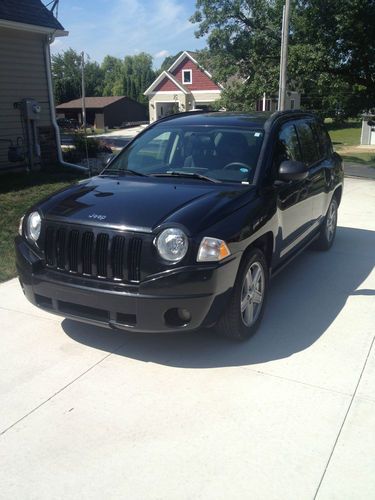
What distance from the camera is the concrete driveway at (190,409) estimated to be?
8.21ft

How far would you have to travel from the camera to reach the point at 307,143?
552cm

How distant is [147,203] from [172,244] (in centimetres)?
49

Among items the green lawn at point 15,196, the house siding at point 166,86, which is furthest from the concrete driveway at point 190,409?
the house siding at point 166,86

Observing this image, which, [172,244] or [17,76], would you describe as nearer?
[172,244]

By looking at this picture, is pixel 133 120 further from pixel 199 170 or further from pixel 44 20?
pixel 199 170

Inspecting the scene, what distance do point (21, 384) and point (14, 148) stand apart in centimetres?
936

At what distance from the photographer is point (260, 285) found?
13.3ft

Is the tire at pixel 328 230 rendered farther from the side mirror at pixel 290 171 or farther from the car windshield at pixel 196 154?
the car windshield at pixel 196 154

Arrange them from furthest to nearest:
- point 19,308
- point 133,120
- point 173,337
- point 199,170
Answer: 1. point 133,120
2. point 19,308
3. point 199,170
4. point 173,337

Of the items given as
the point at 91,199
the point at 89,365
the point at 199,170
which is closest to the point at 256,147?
the point at 199,170

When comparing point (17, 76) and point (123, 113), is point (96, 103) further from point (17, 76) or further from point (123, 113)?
point (17, 76)

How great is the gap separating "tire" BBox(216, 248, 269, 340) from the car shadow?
0.14 m

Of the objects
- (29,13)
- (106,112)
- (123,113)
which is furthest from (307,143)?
(123,113)

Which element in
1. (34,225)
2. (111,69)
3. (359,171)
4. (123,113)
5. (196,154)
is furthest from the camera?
(111,69)
